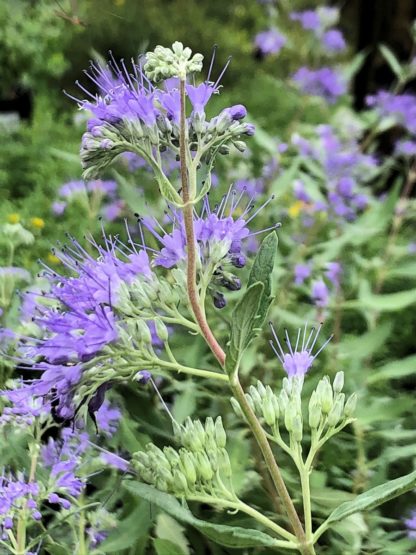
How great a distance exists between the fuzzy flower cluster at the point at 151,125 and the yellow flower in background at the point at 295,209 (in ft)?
4.91

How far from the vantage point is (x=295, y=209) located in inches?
94.0

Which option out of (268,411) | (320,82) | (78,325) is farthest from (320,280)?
(320,82)

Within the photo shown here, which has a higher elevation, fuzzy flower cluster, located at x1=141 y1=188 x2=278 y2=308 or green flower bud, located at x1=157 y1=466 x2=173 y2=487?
fuzzy flower cluster, located at x1=141 y1=188 x2=278 y2=308

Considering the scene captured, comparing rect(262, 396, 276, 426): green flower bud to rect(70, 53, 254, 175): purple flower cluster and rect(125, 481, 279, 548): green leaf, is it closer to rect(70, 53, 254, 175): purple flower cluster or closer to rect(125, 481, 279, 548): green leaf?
rect(125, 481, 279, 548): green leaf

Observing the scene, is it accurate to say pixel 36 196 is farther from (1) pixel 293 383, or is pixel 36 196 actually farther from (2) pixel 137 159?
(1) pixel 293 383

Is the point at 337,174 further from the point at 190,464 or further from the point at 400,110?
the point at 190,464

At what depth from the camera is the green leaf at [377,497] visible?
2.09ft

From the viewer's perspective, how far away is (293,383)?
2.44 feet

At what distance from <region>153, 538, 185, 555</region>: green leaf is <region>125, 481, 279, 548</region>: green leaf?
185 millimetres

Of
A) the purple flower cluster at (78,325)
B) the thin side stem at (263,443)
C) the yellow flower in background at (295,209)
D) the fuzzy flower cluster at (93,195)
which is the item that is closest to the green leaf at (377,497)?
the thin side stem at (263,443)

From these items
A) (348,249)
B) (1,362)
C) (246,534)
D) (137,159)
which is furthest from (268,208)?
(246,534)

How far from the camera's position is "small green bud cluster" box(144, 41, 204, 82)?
0.65m

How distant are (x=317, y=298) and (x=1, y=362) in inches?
26.2

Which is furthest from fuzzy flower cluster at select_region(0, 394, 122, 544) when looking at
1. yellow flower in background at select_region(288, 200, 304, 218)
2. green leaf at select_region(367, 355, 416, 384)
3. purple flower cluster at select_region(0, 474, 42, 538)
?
yellow flower in background at select_region(288, 200, 304, 218)
